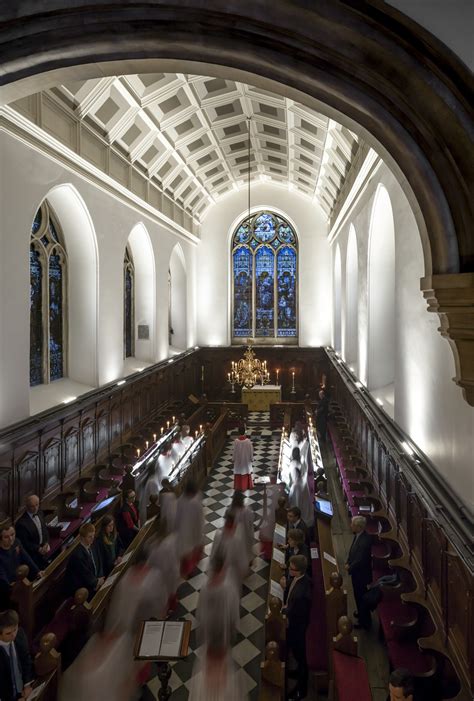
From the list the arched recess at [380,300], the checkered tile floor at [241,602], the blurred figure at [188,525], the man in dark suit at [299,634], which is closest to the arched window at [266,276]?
the checkered tile floor at [241,602]

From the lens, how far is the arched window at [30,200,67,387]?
8.83m

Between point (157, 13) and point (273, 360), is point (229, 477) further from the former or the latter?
point (157, 13)

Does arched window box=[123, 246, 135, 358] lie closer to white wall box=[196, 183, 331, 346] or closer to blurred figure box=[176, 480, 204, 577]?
white wall box=[196, 183, 331, 346]

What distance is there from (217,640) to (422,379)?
3400 millimetres

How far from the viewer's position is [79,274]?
32.1 ft

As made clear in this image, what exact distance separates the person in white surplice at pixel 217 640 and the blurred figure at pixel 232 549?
0.10 meters

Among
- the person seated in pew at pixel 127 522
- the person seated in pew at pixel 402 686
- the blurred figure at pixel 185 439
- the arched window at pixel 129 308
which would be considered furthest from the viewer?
the arched window at pixel 129 308

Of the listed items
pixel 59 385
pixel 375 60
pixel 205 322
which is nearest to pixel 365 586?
pixel 375 60

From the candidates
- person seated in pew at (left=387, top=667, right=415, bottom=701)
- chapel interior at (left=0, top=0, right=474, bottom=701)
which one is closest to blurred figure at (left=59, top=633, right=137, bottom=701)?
chapel interior at (left=0, top=0, right=474, bottom=701)

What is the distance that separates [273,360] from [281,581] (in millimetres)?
13548

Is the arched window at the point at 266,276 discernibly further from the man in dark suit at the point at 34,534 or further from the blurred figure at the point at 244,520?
the man in dark suit at the point at 34,534

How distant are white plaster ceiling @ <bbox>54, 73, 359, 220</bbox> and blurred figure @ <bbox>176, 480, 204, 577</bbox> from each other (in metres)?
6.36

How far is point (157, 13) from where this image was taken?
3.14 m

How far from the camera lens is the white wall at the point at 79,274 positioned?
6.66 m
